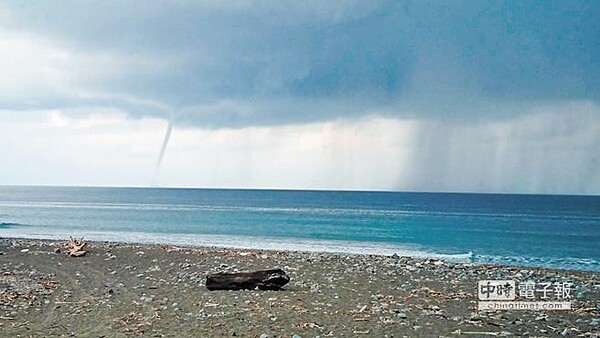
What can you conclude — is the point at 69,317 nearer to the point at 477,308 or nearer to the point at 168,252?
the point at 477,308

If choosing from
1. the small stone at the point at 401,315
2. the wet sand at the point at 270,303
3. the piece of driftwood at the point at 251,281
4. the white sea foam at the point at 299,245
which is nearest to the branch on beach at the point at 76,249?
the wet sand at the point at 270,303

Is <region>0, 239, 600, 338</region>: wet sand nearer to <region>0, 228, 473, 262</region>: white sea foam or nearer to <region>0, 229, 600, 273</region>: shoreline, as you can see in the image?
<region>0, 229, 600, 273</region>: shoreline

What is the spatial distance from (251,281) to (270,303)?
192 centimetres

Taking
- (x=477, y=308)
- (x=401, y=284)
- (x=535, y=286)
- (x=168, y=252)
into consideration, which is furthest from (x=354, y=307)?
(x=168, y=252)

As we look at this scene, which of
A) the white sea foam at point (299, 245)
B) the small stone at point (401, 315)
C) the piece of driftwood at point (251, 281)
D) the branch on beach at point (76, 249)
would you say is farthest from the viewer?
the white sea foam at point (299, 245)

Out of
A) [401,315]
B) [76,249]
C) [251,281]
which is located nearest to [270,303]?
[251,281]

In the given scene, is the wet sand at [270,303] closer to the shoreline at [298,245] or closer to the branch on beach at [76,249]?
the branch on beach at [76,249]

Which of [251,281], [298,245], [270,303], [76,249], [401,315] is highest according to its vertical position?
[298,245]

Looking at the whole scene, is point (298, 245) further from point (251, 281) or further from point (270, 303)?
point (270, 303)

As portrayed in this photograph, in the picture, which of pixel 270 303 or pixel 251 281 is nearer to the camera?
pixel 270 303

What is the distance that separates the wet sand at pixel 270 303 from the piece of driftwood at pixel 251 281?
32 centimetres

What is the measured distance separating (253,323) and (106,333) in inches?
→ 115

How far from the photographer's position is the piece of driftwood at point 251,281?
51.6 feet

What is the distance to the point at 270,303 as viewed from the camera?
13.9m
